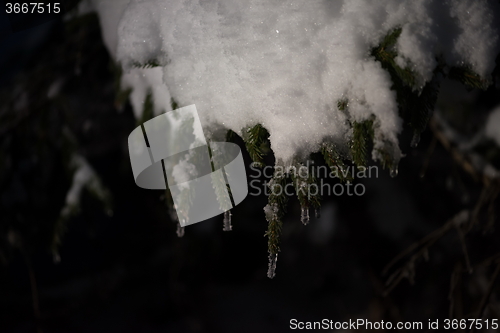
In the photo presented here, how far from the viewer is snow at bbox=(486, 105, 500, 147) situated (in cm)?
146

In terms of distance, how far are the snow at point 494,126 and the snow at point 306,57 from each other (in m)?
0.84

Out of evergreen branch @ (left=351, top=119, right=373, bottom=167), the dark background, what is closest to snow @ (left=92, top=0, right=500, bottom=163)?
evergreen branch @ (left=351, top=119, right=373, bottom=167)

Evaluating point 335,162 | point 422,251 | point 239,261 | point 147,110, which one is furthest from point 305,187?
point 239,261

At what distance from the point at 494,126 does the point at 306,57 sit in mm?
1160

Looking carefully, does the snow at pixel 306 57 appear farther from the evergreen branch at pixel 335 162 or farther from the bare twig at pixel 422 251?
the bare twig at pixel 422 251

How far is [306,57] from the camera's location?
31.9 inches

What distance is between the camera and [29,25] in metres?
1.48

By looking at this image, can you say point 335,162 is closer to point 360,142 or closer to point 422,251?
point 360,142

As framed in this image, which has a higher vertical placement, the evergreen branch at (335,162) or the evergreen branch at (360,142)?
the evergreen branch at (360,142)

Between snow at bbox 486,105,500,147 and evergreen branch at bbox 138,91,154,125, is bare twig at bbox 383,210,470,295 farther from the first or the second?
evergreen branch at bbox 138,91,154,125

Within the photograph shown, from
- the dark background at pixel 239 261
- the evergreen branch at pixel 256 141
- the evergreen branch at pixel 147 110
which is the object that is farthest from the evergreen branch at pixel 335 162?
the dark background at pixel 239 261

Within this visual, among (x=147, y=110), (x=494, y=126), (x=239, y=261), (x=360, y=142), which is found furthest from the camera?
(x=239, y=261)

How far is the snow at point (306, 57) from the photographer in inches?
30.0

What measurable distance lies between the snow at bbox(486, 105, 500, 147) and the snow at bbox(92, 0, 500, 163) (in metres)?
0.84
